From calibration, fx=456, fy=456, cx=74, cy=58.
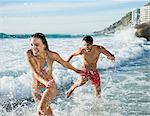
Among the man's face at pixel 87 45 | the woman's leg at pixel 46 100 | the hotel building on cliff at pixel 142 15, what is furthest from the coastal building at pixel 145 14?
the woman's leg at pixel 46 100

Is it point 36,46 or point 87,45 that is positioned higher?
point 36,46

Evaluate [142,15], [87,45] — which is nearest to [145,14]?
[142,15]

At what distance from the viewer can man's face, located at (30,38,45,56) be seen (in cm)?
646

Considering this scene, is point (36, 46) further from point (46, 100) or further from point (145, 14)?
point (145, 14)

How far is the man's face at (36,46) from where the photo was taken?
646cm

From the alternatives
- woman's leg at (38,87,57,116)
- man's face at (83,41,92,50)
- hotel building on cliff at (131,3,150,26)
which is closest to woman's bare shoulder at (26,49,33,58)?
woman's leg at (38,87,57,116)

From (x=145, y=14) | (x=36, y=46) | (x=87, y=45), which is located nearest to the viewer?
(x=36, y=46)

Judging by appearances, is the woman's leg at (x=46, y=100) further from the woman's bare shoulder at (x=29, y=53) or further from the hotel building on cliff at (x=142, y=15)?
the hotel building on cliff at (x=142, y=15)

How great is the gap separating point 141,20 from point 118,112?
11240cm

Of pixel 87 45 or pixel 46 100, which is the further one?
pixel 87 45

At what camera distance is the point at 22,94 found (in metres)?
12.1

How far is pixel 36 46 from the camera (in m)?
6.52

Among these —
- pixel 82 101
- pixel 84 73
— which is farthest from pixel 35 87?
pixel 82 101

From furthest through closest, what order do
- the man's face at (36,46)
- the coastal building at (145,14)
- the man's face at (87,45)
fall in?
1. the coastal building at (145,14)
2. the man's face at (87,45)
3. the man's face at (36,46)
